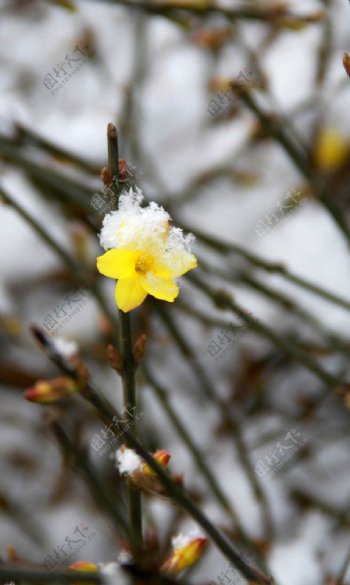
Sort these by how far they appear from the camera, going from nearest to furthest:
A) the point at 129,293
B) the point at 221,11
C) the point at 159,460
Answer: the point at 129,293
the point at 159,460
the point at 221,11

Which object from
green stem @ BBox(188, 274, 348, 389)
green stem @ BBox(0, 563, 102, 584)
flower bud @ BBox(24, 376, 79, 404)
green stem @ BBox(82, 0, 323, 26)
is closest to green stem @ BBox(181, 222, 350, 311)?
green stem @ BBox(188, 274, 348, 389)

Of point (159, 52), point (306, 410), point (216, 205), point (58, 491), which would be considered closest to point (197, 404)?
point (306, 410)

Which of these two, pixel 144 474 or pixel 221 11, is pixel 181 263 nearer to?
pixel 144 474

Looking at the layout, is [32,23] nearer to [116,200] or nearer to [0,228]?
[0,228]

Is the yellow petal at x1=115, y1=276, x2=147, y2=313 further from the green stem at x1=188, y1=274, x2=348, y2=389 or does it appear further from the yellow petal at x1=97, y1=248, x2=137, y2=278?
the green stem at x1=188, y1=274, x2=348, y2=389

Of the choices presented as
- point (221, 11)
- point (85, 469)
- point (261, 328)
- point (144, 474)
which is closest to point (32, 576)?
point (144, 474)

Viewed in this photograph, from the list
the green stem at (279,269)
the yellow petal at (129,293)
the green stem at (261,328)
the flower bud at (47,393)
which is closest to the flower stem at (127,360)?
the yellow petal at (129,293)

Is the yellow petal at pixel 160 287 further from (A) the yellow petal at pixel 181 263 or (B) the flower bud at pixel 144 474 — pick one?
(B) the flower bud at pixel 144 474
